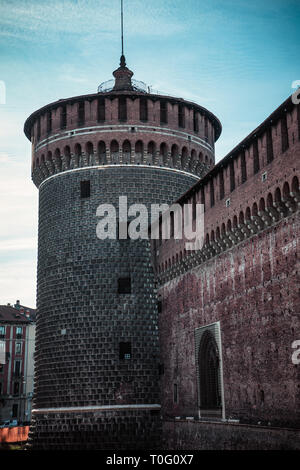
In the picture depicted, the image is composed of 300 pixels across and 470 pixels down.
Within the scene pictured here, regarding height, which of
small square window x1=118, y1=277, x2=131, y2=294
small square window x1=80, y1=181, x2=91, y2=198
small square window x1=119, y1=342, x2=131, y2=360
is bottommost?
small square window x1=119, y1=342, x2=131, y2=360

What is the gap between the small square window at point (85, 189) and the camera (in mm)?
24688

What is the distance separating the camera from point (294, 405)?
45.7ft

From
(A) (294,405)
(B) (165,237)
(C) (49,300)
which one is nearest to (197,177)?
(B) (165,237)

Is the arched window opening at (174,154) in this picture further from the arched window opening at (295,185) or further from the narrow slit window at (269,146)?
the arched window opening at (295,185)

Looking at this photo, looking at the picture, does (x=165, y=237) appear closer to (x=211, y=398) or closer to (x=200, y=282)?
(x=200, y=282)

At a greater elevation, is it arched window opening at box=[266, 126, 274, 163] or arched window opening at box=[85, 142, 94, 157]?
arched window opening at box=[85, 142, 94, 157]

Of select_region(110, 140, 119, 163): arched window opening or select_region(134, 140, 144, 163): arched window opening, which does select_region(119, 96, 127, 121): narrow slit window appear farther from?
select_region(134, 140, 144, 163): arched window opening

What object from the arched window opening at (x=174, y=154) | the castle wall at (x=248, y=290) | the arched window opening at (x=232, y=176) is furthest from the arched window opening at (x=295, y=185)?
the arched window opening at (x=174, y=154)

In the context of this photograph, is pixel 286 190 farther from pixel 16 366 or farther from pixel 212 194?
pixel 16 366

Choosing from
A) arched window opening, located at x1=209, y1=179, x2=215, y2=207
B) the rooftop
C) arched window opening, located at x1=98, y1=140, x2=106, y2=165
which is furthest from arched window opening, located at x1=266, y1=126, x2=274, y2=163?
the rooftop

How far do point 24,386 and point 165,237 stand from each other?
1491 inches

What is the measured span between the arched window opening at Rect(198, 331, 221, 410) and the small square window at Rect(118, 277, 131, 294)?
4707 mm

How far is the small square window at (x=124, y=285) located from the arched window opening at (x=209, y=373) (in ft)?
15.4

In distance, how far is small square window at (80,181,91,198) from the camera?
2469 centimetres
